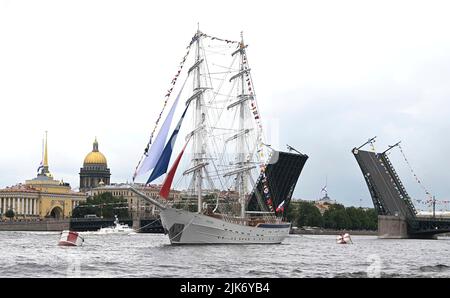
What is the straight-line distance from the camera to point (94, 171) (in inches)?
7436

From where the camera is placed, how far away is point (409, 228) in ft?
328

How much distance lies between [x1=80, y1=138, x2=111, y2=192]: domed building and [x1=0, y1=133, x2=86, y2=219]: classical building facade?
15610mm

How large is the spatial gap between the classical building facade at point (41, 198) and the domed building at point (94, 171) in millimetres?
15610

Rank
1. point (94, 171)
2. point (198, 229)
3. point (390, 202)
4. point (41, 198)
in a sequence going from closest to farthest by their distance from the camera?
point (198, 229), point (390, 202), point (41, 198), point (94, 171)

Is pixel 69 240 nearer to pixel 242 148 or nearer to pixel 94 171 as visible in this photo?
pixel 242 148

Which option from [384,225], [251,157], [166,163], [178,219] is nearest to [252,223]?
[251,157]

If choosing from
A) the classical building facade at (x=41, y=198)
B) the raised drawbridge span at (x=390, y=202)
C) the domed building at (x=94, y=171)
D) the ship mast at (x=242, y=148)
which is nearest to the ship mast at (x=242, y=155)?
the ship mast at (x=242, y=148)

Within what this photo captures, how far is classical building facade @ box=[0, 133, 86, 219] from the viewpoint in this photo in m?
152

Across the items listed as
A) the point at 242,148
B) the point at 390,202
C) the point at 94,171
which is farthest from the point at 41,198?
the point at 242,148

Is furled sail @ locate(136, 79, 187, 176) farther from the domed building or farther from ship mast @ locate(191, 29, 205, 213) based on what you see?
the domed building

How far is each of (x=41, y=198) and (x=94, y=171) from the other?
31.8 metres

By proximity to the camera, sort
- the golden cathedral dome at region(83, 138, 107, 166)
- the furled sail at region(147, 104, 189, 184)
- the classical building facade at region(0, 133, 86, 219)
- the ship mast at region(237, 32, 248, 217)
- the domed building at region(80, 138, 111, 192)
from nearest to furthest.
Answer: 1. the furled sail at region(147, 104, 189, 184)
2. the ship mast at region(237, 32, 248, 217)
3. the classical building facade at region(0, 133, 86, 219)
4. the domed building at region(80, 138, 111, 192)
5. the golden cathedral dome at region(83, 138, 107, 166)

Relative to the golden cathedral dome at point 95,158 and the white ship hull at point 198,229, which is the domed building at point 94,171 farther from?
the white ship hull at point 198,229

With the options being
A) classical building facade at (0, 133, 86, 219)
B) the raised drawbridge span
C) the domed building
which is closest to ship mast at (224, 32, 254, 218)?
the raised drawbridge span
